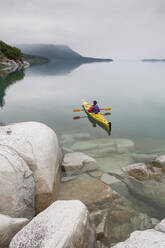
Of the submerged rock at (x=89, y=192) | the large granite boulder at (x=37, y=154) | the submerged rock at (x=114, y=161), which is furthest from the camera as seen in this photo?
the submerged rock at (x=114, y=161)

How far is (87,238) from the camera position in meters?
4.25

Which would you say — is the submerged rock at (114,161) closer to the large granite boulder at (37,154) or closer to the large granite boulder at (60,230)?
the large granite boulder at (37,154)

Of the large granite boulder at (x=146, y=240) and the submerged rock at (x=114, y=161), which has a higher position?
the large granite boulder at (x=146, y=240)

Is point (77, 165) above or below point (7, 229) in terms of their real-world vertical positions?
below

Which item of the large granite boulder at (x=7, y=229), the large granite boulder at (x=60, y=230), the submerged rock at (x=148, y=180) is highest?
the large granite boulder at (x=60, y=230)

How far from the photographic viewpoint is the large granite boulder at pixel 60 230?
11.9 ft

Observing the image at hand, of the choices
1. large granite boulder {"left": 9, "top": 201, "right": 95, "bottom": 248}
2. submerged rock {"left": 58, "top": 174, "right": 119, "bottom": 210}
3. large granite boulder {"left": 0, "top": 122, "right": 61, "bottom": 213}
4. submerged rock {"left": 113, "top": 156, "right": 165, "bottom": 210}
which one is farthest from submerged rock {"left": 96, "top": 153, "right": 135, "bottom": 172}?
large granite boulder {"left": 9, "top": 201, "right": 95, "bottom": 248}

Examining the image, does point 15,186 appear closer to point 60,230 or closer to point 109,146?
point 60,230

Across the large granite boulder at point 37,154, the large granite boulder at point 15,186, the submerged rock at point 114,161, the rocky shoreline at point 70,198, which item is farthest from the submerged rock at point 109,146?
the large granite boulder at point 15,186

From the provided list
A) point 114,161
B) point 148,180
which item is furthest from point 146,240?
point 114,161

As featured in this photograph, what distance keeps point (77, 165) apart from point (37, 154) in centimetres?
302

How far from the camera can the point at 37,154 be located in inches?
248

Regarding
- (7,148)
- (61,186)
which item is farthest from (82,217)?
(61,186)

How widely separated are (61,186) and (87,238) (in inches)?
147
